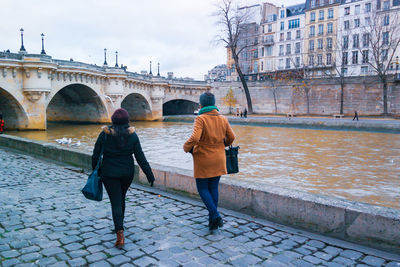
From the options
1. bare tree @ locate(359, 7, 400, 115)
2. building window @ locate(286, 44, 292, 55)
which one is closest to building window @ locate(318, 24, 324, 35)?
building window @ locate(286, 44, 292, 55)

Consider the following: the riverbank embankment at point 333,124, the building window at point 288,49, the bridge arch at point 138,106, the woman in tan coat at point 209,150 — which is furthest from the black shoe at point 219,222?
the building window at point 288,49

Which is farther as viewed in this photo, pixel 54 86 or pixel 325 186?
pixel 54 86

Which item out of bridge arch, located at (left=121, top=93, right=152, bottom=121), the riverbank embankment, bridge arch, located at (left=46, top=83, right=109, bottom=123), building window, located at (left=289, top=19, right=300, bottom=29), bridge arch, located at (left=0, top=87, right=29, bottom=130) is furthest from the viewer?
building window, located at (left=289, top=19, right=300, bottom=29)

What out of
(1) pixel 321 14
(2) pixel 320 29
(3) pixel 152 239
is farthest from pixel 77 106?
(1) pixel 321 14

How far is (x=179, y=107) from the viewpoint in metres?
56.2

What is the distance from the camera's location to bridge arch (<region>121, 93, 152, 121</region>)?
40028 millimetres

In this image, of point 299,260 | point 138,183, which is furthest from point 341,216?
point 138,183

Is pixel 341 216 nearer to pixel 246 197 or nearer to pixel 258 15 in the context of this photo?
pixel 246 197

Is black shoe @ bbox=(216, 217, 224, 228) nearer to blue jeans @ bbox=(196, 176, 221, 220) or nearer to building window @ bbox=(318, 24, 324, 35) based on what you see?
blue jeans @ bbox=(196, 176, 221, 220)

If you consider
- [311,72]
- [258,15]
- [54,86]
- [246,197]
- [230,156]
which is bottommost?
[246,197]

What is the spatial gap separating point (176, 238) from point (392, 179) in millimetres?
7598

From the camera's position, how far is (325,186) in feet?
28.0

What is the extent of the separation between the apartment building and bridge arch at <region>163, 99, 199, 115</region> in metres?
14.9

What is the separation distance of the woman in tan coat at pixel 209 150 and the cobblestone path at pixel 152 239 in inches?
16.3
